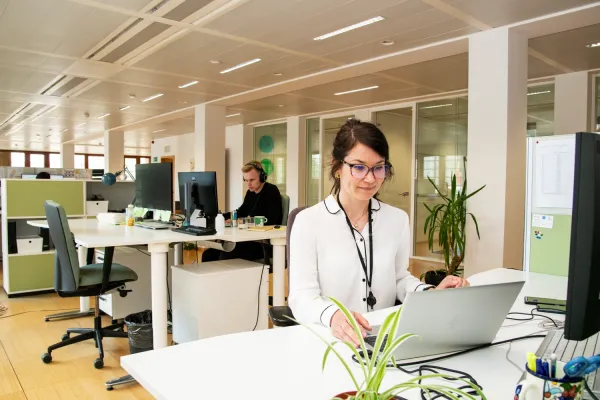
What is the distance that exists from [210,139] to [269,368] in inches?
277

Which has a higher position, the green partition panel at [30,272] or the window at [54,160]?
the window at [54,160]

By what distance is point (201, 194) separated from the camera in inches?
142

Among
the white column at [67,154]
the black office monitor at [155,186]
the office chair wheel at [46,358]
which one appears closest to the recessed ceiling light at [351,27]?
the black office monitor at [155,186]

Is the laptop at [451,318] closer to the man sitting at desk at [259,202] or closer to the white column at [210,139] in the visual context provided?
the man sitting at desk at [259,202]

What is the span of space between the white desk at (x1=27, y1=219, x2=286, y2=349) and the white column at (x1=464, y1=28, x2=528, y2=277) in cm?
190

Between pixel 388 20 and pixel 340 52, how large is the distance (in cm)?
100

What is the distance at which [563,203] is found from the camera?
2205 millimetres

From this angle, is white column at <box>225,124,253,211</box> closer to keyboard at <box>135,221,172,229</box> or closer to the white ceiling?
the white ceiling

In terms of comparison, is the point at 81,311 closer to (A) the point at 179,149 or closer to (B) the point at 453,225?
(B) the point at 453,225

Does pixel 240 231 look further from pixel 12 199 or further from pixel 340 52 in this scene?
pixel 12 199

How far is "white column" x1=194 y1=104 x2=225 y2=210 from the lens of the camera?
305 inches

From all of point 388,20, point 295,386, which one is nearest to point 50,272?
point 388,20

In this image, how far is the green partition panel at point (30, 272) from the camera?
4.85m

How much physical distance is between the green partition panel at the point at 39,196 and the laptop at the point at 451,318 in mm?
4844
